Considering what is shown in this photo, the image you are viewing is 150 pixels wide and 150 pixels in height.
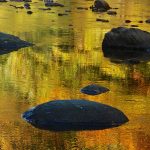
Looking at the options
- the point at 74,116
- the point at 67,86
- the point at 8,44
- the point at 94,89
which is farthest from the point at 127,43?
the point at 74,116

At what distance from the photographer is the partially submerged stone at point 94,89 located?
16.7m

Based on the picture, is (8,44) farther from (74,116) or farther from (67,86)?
(74,116)

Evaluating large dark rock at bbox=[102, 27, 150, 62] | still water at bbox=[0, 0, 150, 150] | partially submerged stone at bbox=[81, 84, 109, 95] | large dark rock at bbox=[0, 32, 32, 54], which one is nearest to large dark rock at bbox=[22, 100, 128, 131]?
still water at bbox=[0, 0, 150, 150]

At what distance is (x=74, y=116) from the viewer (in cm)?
1339

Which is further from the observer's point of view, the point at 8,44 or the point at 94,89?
the point at 8,44

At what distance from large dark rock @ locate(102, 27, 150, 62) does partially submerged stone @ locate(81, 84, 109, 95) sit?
28.3ft

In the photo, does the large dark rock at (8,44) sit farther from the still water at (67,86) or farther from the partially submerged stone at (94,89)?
the partially submerged stone at (94,89)

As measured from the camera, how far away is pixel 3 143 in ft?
38.9

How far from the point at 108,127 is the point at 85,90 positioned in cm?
372

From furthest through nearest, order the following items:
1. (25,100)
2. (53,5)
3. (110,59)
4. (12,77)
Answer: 1. (53,5)
2. (110,59)
3. (12,77)
4. (25,100)

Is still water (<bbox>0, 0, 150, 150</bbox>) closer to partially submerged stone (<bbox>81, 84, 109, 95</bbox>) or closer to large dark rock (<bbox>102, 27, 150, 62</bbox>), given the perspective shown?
partially submerged stone (<bbox>81, 84, 109, 95</bbox>)

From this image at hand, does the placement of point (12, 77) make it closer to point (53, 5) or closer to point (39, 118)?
point (39, 118)

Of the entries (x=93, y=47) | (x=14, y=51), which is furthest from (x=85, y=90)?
(x=93, y=47)

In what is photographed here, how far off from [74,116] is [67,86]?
14.6 ft
